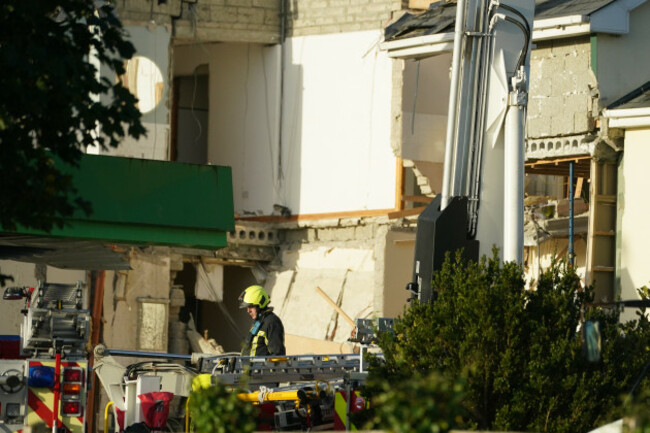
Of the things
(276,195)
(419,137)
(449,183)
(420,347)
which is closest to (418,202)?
(419,137)

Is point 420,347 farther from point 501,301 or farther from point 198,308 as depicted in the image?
point 198,308

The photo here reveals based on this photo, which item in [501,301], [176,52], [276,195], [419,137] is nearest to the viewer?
[501,301]

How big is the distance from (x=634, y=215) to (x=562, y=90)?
210cm

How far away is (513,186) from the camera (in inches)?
544

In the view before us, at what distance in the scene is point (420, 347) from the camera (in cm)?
1139

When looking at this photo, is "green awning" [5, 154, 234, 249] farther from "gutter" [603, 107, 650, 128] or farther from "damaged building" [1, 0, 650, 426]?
"damaged building" [1, 0, 650, 426]

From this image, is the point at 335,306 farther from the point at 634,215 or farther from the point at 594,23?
the point at 594,23

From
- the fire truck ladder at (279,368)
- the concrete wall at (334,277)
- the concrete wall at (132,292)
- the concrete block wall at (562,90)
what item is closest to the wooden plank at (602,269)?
the concrete block wall at (562,90)

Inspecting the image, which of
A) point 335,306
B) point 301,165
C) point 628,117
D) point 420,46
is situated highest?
point 420,46

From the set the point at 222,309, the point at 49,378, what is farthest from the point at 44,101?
the point at 222,309

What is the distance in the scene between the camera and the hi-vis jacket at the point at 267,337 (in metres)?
15.1

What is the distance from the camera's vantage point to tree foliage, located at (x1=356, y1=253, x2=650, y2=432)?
11.0 meters

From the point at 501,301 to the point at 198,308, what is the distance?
18683 mm

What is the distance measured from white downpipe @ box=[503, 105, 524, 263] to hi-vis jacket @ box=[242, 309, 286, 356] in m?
2.74
